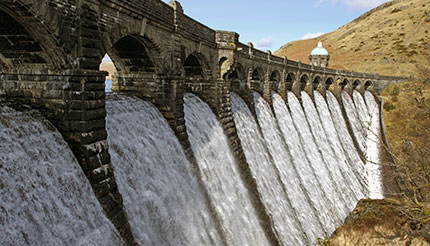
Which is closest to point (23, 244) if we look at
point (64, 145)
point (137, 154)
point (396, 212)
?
point (64, 145)

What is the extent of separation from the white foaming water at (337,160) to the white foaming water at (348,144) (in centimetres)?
93

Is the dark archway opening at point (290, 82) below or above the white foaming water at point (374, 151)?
above

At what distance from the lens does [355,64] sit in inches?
3477

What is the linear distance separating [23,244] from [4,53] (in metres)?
6.21

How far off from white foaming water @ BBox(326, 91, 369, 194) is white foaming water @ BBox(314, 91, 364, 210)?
93cm

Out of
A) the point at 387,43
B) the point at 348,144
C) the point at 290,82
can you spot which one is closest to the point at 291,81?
the point at 290,82

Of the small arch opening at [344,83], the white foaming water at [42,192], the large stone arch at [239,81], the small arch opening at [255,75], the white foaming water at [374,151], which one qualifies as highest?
the small arch opening at [344,83]

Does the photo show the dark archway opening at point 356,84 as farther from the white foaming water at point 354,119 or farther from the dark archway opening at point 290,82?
the dark archway opening at point 290,82

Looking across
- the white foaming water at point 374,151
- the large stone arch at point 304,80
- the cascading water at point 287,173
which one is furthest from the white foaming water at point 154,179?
the large stone arch at point 304,80

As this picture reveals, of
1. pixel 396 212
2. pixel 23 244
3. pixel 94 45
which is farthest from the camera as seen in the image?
pixel 396 212

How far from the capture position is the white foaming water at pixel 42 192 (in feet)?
21.0

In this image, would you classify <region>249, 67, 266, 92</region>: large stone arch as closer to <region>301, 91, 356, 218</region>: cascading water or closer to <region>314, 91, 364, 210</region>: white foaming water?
<region>301, 91, 356, 218</region>: cascading water

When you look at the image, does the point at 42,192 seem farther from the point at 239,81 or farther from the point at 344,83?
the point at 344,83

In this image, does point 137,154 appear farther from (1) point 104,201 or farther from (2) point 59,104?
(2) point 59,104
